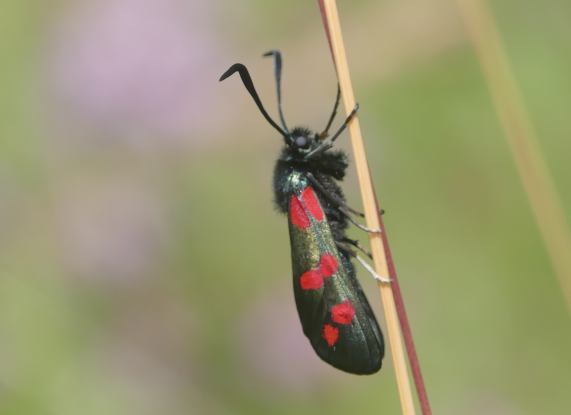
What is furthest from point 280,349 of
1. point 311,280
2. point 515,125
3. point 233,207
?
point 515,125

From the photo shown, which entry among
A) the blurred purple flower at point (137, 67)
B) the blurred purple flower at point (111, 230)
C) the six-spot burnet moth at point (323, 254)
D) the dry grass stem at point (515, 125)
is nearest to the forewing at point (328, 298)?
the six-spot burnet moth at point (323, 254)

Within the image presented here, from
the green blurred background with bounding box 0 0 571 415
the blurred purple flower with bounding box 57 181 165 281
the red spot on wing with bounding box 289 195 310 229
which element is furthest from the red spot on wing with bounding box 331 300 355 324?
the blurred purple flower with bounding box 57 181 165 281

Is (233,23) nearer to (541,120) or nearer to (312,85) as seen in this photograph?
(312,85)

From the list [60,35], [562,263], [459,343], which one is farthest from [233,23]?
[562,263]

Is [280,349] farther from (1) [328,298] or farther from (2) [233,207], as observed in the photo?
(1) [328,298]

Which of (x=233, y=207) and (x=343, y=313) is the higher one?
(x=233, y=207)

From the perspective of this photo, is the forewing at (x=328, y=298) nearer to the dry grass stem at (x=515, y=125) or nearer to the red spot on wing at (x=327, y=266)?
the red spot on wing at (x=327, y=266)
